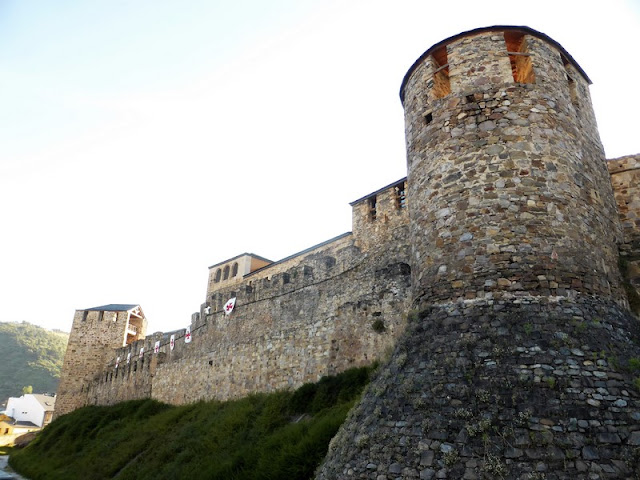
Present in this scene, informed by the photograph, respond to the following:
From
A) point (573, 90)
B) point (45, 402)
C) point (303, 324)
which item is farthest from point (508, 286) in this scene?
point (45, 402)

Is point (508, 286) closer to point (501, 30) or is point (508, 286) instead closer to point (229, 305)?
point (501, 30)

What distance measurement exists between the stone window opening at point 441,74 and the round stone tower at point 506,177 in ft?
0.11

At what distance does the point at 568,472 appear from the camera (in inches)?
177

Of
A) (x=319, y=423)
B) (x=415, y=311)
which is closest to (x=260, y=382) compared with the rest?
(x=319, y=423)

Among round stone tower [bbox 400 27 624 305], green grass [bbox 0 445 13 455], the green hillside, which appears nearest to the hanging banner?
round stone tower [bbox 400 27 624 305]

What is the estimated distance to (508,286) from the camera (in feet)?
20.8

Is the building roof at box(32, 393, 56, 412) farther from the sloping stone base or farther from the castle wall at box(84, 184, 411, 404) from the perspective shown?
the sloping stone base

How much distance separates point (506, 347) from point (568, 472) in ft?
5.29

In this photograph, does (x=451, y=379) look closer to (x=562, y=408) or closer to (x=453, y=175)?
(x=562, y=408)

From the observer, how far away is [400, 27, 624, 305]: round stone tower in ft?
21.5

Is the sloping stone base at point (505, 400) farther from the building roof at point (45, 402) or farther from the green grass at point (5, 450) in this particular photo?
the building roof at point (45, 402)

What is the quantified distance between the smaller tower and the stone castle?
3896 centimetres

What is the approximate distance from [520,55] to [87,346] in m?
42.4

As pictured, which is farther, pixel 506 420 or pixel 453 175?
pixel 453 175
